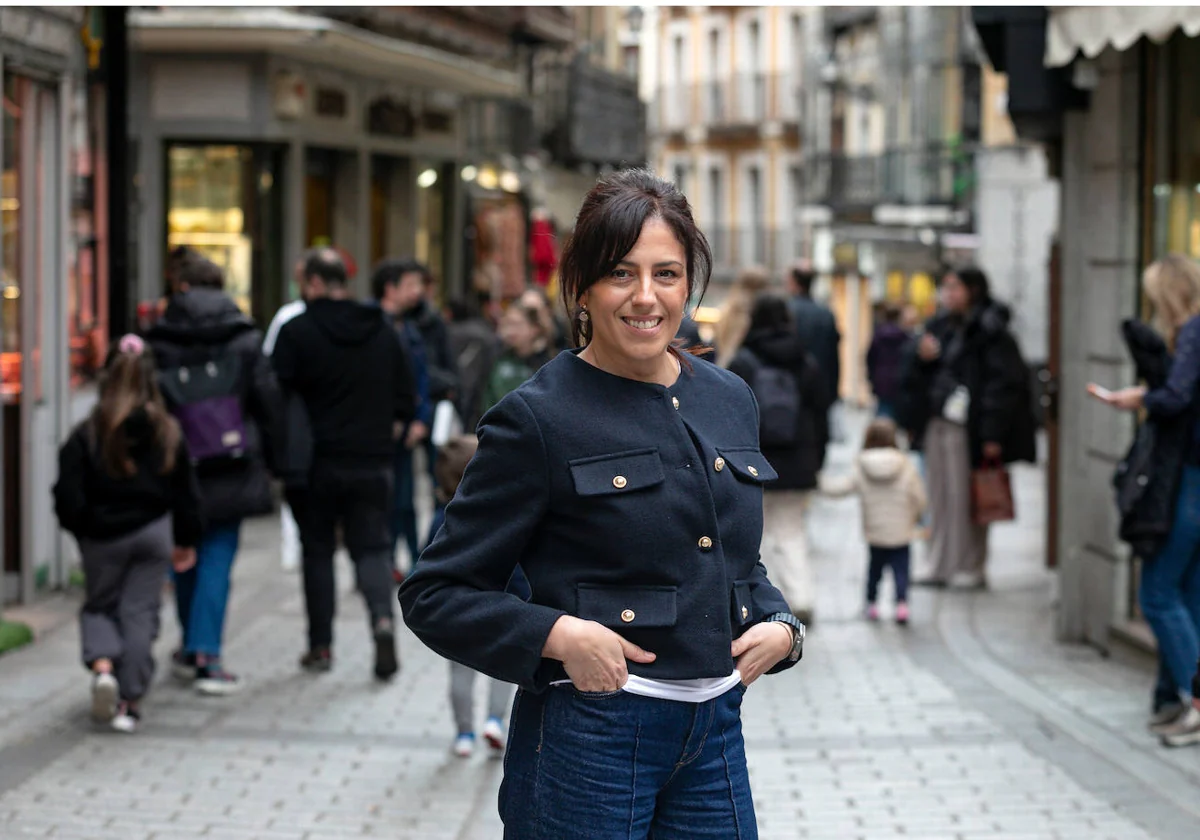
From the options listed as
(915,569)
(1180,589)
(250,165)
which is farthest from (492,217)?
(1180,589)

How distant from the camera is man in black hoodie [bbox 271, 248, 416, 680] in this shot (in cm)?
947

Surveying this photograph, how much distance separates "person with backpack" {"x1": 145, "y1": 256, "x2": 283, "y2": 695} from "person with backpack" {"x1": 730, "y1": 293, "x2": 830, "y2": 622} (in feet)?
8.59

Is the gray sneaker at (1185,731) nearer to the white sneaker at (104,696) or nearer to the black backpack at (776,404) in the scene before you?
the black backpack at (776,404)

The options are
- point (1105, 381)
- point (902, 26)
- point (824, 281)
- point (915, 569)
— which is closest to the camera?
point (1105, 381)

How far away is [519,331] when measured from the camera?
9438 millimetres

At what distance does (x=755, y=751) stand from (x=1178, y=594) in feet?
5.74

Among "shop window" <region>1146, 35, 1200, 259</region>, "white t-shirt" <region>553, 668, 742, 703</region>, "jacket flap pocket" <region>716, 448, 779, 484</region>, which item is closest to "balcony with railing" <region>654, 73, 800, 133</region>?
"shop window" <region>1146, 35, 1200, 259</region>

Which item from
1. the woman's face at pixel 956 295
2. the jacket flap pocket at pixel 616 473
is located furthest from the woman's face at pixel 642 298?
the woman's face at pixel 956 295

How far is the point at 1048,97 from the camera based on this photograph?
1015cm

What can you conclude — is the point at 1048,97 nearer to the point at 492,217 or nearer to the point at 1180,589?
the point at 1180,589

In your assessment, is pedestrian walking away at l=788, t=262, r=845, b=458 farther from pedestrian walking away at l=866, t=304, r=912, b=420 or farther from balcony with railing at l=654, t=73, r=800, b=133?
balcony with railing at l=654, t=73, r=800, b=133

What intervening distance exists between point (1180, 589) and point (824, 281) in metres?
43.6

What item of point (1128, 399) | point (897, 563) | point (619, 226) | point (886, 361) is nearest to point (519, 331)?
point (1128, 399)

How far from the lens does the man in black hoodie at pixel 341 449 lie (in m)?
9.47
